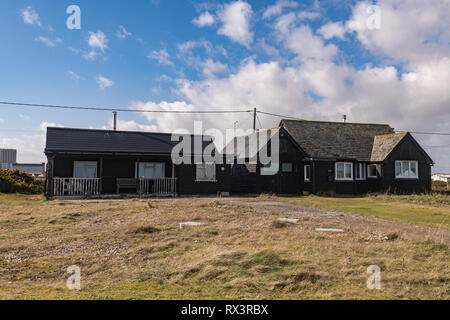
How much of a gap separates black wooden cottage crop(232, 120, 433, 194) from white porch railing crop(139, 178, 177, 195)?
615 cm

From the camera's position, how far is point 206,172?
24.4 meters

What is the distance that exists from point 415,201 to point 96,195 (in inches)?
816

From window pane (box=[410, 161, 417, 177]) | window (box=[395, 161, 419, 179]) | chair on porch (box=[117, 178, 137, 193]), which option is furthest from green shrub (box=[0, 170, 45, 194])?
window pane (box=[410, 161, 417, 177])

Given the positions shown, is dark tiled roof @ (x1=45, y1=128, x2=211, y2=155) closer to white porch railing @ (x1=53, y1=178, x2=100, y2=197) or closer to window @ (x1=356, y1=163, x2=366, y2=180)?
white porch railing @ (x1=53, y1=178, x2=100, y2=197)

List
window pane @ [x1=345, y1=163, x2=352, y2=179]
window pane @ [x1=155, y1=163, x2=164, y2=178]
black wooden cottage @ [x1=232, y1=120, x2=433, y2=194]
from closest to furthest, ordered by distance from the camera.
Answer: window pane @ [x1=155, y1=163, x2=164, y2=178], black wooden cottage @ [x1=232, y1=120, x2=433, y2=194], window pane @ [x1=345, y1=163, x2=352, y2=179]

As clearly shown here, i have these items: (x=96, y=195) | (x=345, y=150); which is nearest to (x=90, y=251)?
(x=96, y=195)

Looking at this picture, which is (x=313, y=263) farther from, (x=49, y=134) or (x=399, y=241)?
(x=49, y=134)

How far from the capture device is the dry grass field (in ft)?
16.2

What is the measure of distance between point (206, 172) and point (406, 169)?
58.4 ft

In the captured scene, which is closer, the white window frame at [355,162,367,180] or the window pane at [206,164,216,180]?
the window pane at [206,164,216,180]

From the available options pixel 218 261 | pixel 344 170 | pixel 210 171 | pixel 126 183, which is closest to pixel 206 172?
pixel 210 171

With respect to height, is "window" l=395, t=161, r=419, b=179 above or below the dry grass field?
above

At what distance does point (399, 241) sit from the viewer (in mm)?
8234

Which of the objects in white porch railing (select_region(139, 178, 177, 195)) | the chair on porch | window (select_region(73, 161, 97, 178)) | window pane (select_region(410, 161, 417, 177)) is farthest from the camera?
window pane (select_region(410, 161, 417, 177))
